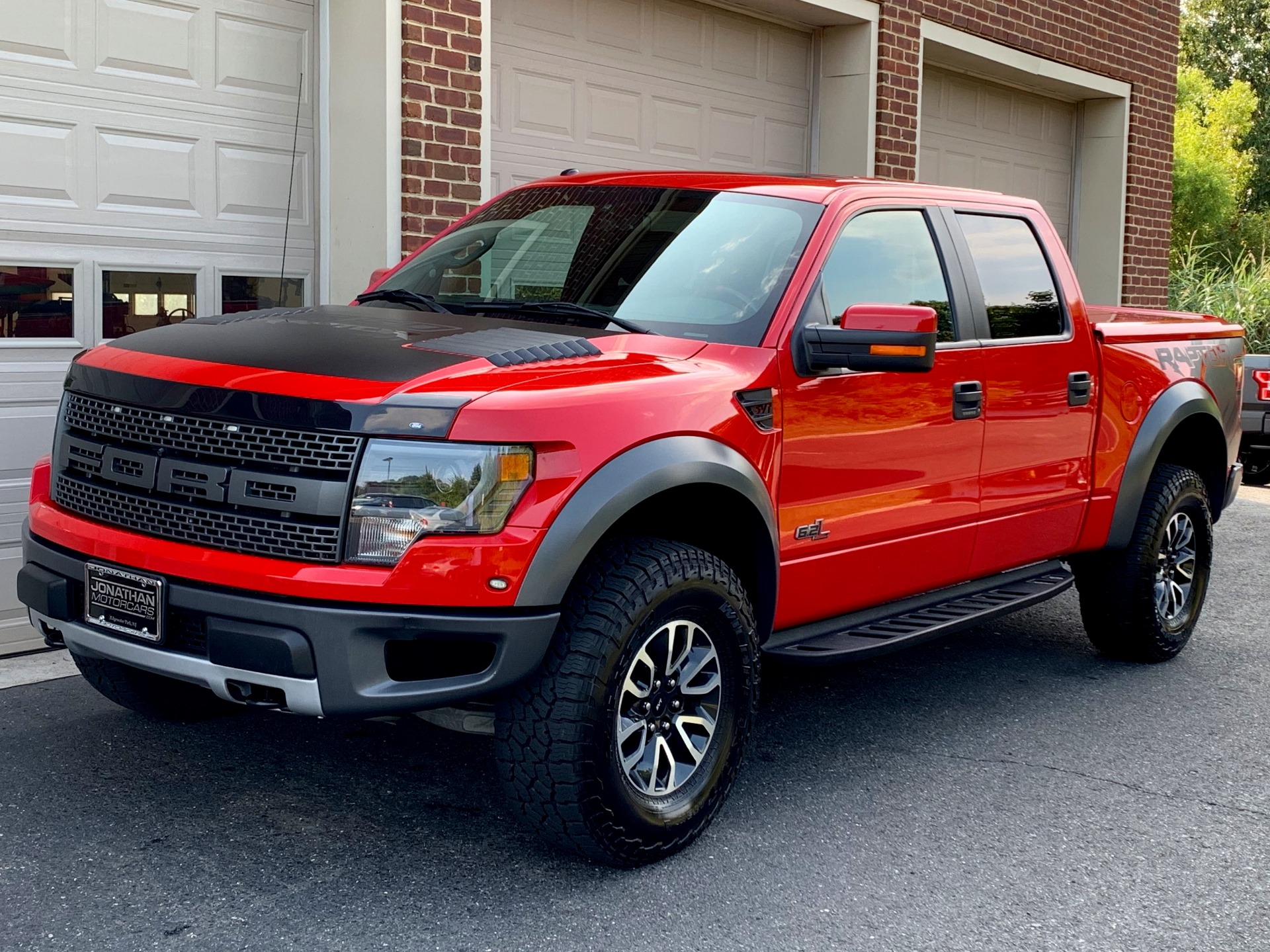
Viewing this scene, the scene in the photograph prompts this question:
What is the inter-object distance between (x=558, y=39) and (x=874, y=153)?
10.5 feet

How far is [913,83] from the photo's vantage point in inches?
441

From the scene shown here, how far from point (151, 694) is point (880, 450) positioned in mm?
2501

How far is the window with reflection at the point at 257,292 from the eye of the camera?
23.2 feet

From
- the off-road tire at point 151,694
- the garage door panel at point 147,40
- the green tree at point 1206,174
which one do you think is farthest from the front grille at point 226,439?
the green tree at point 1206,174

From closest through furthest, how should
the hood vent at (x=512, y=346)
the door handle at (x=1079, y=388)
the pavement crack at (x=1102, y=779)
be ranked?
1. the hood vent at (x=512, y=346)
2. the pavement crack at (x=1102, y=779)
3. the door handle at (x=1079, y=388)

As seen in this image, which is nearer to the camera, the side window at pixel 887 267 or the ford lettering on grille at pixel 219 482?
the ford lettering on grille at pixel 219 482

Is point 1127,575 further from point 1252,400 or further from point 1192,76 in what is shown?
point 1192,76

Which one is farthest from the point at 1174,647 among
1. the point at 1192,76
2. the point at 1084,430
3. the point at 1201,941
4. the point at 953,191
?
the point at 1192,76

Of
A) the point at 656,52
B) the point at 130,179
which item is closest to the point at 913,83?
the point at 656,52

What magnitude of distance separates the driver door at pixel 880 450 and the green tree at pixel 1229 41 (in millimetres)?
41171

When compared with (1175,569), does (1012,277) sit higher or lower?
higher

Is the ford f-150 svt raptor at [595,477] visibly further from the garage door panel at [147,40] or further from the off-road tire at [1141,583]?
the garage door panel at [147,40]

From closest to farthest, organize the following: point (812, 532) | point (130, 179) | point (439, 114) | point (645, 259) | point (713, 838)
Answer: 1. point (713, 838)
2. point (812, 532)
3. point (645, 259)
4. point (130, 179)
5. point (439, 114)

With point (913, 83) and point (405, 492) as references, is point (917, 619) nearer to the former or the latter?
point (405, 492)
